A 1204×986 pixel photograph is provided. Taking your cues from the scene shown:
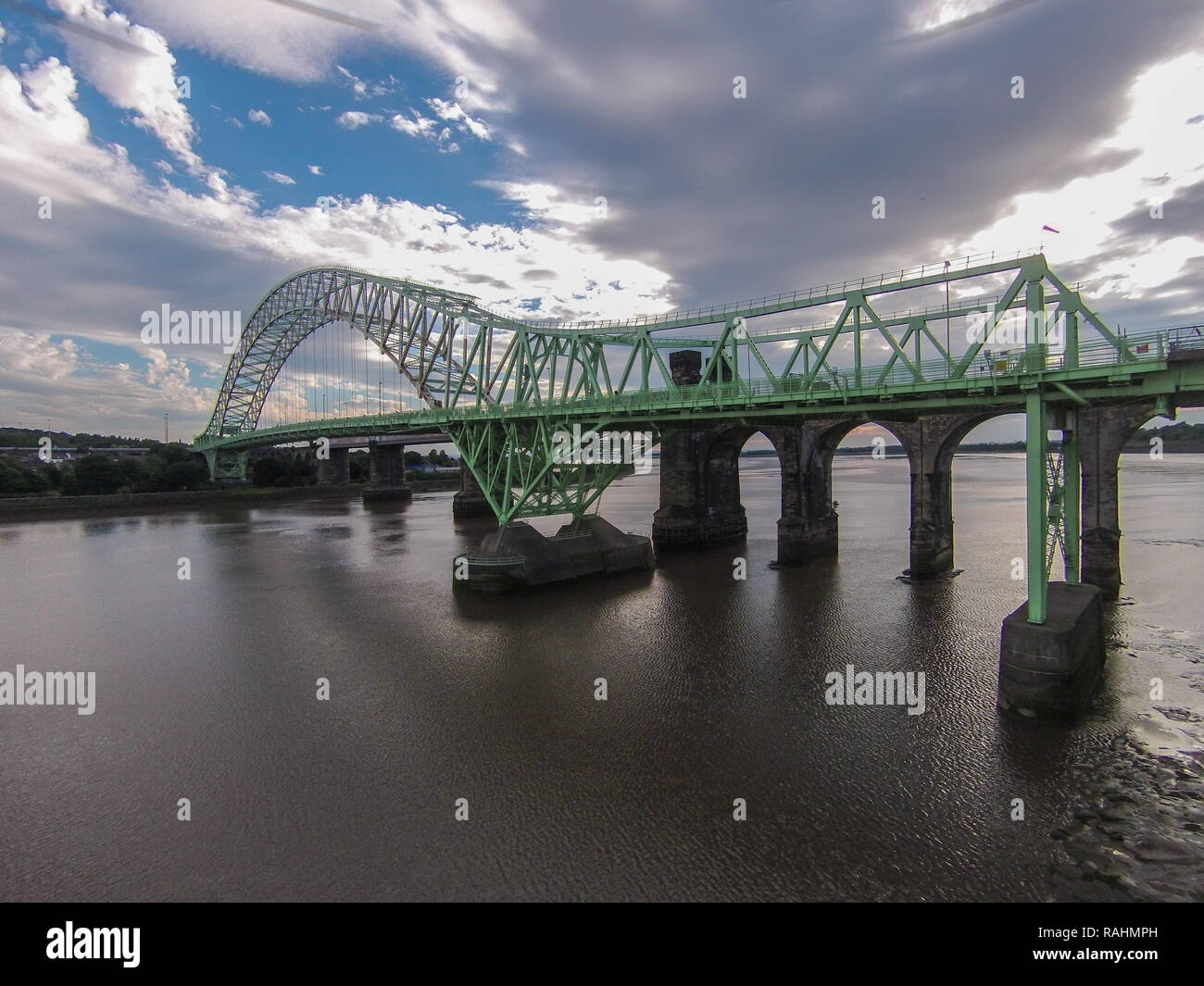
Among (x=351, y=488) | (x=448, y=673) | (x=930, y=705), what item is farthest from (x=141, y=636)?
(x=351, y=488)

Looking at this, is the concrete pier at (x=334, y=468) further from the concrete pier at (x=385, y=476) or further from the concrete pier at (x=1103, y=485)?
the concrete pier at (x=1103, y=485)

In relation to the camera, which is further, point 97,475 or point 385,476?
point 385,476

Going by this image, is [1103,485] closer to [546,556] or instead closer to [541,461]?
[546,556]

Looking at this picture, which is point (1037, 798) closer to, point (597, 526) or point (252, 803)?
point (252, 803)

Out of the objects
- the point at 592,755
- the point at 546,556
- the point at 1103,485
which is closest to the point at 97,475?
the point at 546,556

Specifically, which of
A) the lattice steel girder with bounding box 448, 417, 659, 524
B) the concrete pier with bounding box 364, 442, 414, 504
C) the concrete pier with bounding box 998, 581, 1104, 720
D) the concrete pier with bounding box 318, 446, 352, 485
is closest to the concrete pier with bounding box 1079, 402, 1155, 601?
the concrete pier with bounding box 998, 581, 1104, 720

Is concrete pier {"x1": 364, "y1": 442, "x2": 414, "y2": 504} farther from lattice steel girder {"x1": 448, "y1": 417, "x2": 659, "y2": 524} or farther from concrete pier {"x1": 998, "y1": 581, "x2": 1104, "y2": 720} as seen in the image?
concrete pier {"x1": 998, "y1": 581, "x2": 1104, "y2": 720}
